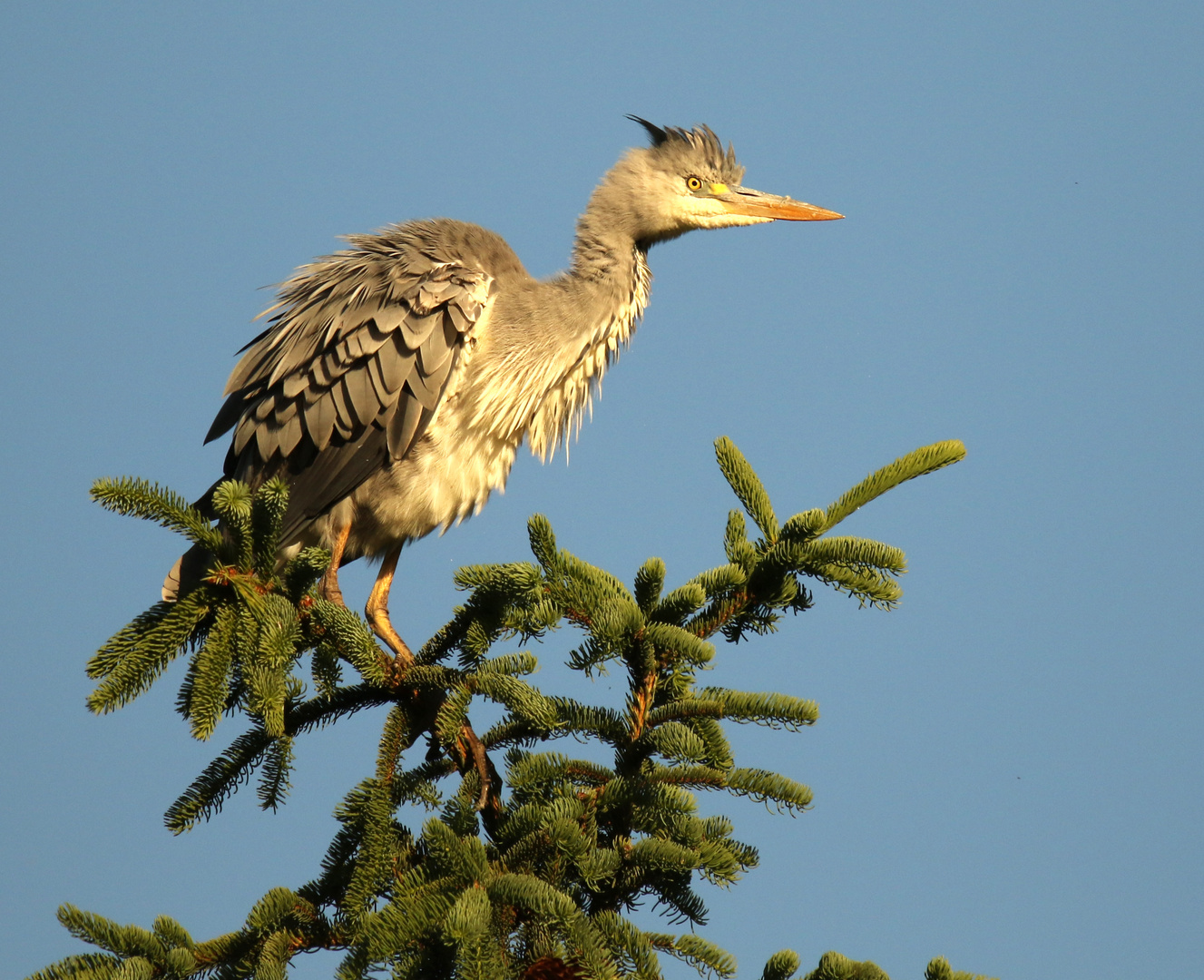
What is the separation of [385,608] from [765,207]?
325 cm

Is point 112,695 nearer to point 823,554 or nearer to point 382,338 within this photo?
point 823,554

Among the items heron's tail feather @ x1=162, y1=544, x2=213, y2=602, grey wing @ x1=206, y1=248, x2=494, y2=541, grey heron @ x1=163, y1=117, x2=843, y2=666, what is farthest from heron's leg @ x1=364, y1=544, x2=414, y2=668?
heron's tail feather @ x1=162, y1=544, x2=213, y2=602

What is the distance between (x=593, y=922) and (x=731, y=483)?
1.41 meters

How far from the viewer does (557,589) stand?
130 inches

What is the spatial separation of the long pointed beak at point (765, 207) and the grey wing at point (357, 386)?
1.73 metres

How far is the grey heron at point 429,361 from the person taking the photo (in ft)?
18.8

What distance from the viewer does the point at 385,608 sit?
6.00 metres

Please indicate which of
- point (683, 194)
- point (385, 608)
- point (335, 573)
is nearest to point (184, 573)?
point (335, 573)

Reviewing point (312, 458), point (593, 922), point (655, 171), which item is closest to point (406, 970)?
point (593, 922)

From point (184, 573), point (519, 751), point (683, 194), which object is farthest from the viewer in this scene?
point (683, 194)

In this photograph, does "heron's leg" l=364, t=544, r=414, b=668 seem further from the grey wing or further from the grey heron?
the grey wing

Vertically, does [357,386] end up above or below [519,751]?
above

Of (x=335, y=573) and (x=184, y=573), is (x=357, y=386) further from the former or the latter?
(x=184, y=573)

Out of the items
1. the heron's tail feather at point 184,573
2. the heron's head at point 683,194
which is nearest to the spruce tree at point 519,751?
the heron's tail feather at point 184,573
